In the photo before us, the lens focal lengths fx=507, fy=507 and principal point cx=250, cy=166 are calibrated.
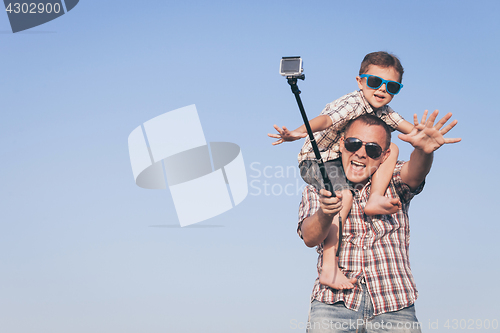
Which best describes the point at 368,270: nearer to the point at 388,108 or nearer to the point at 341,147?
the point at 341,147

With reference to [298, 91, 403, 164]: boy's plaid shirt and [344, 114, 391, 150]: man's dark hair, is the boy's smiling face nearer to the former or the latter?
[298, 91, 403, 164]: boy's plaid shirt

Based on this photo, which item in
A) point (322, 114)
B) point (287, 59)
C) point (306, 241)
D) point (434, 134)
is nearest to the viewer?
point (287, 59)

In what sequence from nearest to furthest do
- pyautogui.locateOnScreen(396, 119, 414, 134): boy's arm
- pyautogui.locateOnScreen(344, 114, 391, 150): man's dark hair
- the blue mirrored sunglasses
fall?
pyautogui.locateOnScreen(344, 114, 391, 150): man's dark hair, the blue mirrored sunglasses, pyautogui.locateOnScreen(396, 119, 414, 134): boy's arm

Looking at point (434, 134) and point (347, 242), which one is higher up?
point (434, 134)

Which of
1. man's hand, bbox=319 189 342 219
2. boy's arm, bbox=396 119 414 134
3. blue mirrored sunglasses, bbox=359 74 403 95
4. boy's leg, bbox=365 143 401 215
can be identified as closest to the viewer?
man's hand, bbox=319 189 342 219

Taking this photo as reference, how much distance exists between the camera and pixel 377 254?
18.9 ft

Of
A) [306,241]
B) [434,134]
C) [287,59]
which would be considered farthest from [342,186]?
[287,59]

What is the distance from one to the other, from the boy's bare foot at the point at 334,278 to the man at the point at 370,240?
96 mm

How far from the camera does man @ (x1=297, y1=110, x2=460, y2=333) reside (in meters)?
5.43

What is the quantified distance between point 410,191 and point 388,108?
172 cm

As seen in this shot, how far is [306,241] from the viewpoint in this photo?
5.91m

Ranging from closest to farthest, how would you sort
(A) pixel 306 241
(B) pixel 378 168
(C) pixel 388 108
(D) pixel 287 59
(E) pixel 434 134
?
(D) pixel 287 59 < (E) pixel 434 134 < (A) pixel 306 241 < (B) pixel 378 168 < (C) pixel 388 108

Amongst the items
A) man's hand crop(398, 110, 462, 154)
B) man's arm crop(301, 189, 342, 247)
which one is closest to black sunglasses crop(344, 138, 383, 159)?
man's hand crop(398, 110, 462, 154)

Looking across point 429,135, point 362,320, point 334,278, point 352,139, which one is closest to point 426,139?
point 429,135
